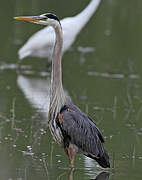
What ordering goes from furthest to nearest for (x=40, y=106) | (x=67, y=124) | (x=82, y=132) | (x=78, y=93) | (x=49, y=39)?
(x=49, y=39), (x=78, y=93), (x=40, y=106), (x=82, y=132), (x=67, y=124)

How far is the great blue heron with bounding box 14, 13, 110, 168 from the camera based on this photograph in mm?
6719

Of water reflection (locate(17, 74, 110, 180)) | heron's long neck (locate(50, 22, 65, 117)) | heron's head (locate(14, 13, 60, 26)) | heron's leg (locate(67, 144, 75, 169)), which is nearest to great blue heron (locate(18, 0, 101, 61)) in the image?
water reflection (locate(17, 74, 110, 180))

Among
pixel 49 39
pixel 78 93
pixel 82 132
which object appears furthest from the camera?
pixel 49 39

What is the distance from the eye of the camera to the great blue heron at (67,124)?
6.72 meters

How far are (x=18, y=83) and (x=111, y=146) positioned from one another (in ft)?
12.5

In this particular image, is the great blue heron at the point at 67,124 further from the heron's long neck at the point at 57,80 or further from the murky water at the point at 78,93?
the murky water at the point at 78,93

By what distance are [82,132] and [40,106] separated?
2851 millimetres

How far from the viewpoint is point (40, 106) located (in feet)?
31.5

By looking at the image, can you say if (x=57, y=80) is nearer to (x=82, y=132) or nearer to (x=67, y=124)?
(x=67, y=124)

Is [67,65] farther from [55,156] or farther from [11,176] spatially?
[11,176]

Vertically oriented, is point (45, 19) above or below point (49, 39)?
above

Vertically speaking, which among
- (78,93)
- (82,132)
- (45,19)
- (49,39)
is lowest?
(78,93)

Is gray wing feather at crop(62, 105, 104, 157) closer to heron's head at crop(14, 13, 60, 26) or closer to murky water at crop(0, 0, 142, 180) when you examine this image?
murky water at crop(0, 0, 142, 180)

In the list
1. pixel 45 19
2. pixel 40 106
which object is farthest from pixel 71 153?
pixel 40 106
